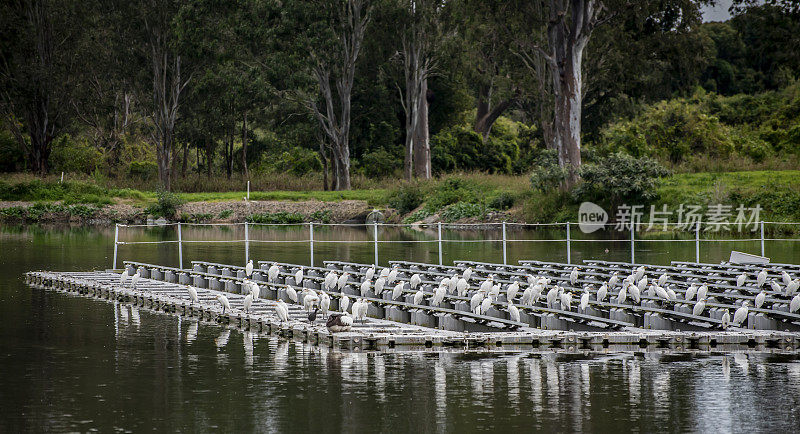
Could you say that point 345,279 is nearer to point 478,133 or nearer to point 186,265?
point 186,265

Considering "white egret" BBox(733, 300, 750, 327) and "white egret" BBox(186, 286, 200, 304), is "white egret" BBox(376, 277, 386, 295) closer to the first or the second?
"white egret" BBox(186, 286, 200, 304)

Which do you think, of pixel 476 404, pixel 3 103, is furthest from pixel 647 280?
pixel 3 103

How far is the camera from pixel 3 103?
6556 cm

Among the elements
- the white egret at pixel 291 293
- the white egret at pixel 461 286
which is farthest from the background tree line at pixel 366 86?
the white egret at pixel 291 293

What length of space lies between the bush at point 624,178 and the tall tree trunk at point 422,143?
20.1 metres

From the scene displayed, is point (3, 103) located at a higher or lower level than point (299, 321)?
higher

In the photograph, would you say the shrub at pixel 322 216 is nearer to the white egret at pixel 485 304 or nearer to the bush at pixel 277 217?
the bush at pixel 277 217

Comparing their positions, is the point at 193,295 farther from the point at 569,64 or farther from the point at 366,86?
the point at 366,86

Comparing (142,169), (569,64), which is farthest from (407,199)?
(142,169)

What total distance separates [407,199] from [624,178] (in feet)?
51.6

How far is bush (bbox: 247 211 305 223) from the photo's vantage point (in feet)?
196

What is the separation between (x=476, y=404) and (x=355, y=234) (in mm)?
38191

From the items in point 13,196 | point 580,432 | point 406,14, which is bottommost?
point 580,432

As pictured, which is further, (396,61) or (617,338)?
(396,61)
